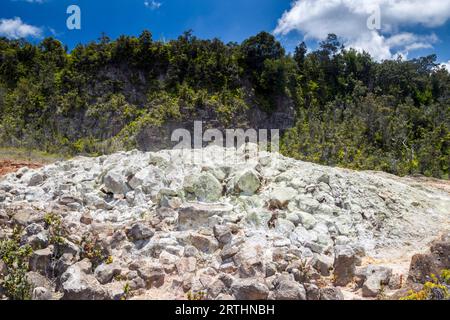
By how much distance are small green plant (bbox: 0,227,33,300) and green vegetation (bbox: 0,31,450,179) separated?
13843 mm

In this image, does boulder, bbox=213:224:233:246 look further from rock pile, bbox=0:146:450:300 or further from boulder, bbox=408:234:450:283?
boulder, bbox=408:234:450:283

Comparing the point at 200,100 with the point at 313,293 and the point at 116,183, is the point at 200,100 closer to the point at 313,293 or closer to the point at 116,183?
the point at 116,183

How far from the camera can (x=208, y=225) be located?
686cm

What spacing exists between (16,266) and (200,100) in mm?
19360

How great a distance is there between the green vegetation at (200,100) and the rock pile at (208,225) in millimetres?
11205

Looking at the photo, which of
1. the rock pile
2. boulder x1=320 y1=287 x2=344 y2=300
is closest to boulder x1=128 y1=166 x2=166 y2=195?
the rock pile

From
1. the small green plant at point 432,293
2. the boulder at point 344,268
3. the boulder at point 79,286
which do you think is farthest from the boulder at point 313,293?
the boulder at point 79,286

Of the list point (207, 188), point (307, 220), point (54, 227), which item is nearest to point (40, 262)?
point (54, 227)

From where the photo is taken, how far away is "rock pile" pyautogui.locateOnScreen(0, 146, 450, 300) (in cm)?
529

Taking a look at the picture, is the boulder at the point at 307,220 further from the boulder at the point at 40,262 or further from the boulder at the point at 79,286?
the boulder at the point at 40,262

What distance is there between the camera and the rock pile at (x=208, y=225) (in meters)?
5.29

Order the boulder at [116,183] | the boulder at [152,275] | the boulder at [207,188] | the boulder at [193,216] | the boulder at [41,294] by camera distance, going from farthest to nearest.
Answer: the boulder at [116,183]
the boulder at [207,188]
the boulder at [193,216]
the boulder at [152,275]
the boulder at [41,294]

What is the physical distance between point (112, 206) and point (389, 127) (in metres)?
20.0
